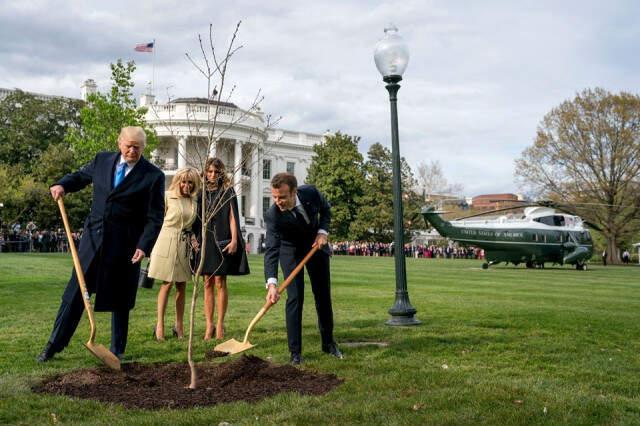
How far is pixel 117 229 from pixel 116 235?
0.19ft

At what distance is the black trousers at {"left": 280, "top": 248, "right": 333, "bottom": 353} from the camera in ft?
20.4

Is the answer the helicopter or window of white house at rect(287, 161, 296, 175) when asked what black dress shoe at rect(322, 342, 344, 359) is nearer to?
the helicopter

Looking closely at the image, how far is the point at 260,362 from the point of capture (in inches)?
221

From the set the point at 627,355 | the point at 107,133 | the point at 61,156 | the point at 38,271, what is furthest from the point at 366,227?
the point at 627,355

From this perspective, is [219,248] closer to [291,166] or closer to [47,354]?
[47,354]

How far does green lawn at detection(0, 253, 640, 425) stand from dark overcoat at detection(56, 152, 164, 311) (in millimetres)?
713

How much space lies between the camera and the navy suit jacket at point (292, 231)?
Result: 626 cm

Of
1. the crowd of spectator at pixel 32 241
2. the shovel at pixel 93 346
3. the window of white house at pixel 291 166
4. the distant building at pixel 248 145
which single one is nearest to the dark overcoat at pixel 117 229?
the shovel at pixel 93 346

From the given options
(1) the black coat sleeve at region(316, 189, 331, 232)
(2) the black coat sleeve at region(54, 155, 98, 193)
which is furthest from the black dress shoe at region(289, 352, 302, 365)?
(2) the black coat sleeve at region(54, 155, 98, 193)

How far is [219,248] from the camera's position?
762 centimetres

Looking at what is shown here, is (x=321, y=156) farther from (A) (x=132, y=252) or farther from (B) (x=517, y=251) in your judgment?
(A) (x=132, y=252)

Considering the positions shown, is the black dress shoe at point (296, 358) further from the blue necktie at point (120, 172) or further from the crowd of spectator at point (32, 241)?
the crowd of spectator at point (32, 241)

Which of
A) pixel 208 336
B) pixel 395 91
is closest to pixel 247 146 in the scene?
pixel 395 91

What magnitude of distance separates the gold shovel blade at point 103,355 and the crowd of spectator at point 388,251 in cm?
5592
